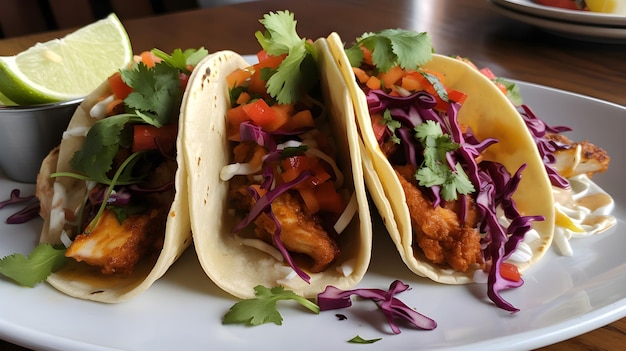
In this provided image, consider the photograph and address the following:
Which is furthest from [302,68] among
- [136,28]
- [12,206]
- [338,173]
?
[136,28]

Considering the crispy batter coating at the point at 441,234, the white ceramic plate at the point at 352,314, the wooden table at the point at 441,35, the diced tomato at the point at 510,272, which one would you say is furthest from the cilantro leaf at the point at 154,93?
the wooden table at the point at 441,35

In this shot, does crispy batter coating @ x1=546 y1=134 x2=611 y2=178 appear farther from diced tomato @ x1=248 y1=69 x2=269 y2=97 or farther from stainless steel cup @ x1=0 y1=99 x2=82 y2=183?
stainless steel cup @ x1=0 y1=99 x2=82 y2=183

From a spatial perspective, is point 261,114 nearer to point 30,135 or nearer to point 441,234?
point 441,234

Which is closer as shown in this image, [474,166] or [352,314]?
[352,314]

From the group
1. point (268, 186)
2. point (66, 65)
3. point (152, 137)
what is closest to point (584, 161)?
point (268, 186)

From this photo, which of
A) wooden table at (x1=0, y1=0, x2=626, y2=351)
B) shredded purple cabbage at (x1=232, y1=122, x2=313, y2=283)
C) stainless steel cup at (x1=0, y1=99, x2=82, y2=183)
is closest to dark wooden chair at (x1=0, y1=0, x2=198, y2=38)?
wooden table at (x1=0, y1=0, x2=626, y2=351)

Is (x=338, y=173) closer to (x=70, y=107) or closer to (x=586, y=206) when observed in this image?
(x=586, y=206)

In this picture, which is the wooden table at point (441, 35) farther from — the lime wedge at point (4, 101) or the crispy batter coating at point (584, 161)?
the lime wedge at point (4, 101)
